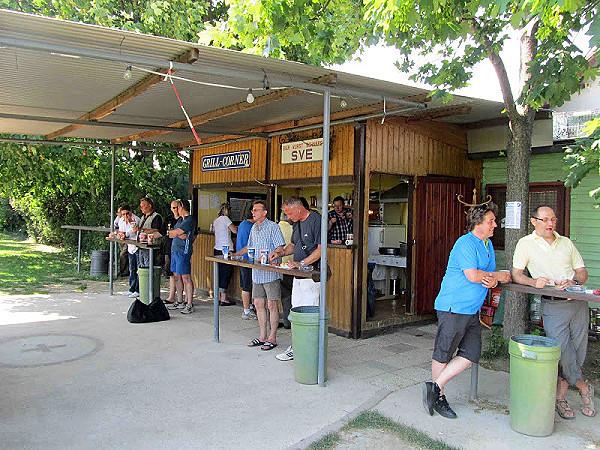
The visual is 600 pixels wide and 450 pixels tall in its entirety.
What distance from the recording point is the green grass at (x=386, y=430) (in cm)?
382

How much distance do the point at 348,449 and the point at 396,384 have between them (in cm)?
152

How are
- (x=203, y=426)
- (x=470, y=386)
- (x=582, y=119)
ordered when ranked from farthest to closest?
(x=582, y=119), (x=470, y=386), (x=203, y=426)

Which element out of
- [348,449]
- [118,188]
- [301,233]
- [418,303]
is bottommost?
[348,449]

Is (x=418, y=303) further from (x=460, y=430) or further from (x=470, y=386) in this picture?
(x=460, y=430)

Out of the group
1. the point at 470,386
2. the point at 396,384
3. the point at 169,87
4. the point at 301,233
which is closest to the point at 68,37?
the point at 169,87

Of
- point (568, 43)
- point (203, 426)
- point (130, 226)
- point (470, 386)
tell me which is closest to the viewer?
point (203, 426)

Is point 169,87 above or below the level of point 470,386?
above

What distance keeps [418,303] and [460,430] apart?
12.0 ft

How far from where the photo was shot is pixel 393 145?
287 inches

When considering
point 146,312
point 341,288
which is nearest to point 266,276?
point 341,288

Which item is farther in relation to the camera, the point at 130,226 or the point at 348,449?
the point at 130,226

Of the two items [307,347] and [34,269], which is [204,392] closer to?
[307,347]

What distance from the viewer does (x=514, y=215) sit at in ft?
19.5

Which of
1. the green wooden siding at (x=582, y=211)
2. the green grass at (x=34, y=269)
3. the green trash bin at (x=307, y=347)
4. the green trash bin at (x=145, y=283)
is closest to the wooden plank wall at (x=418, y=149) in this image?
the green wooden siding at (x=582, y=211)
